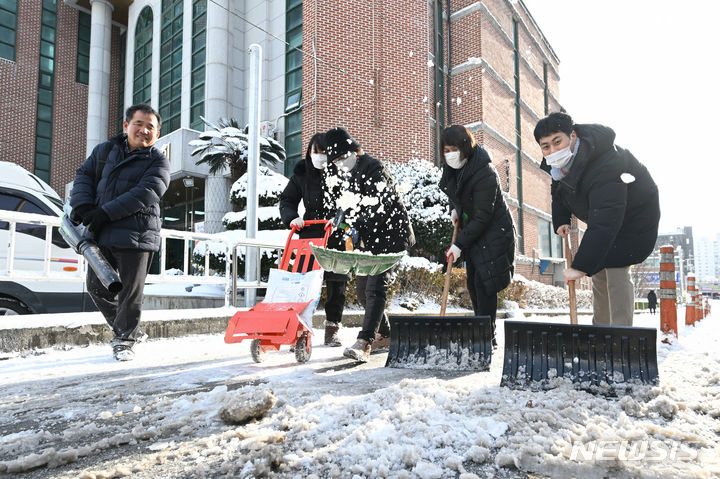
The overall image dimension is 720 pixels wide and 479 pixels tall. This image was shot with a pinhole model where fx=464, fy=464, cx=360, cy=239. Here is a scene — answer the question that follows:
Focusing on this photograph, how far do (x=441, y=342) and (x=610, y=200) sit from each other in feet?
5.05

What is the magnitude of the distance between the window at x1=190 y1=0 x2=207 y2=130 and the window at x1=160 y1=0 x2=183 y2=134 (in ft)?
4.20

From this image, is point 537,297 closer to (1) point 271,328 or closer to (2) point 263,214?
(2) point 263,214

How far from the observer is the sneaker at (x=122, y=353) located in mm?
3775

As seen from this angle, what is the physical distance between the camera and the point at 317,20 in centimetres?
1409

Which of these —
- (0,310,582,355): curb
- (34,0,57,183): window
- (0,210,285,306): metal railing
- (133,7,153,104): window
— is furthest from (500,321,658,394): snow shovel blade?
(34,0,57,183): window

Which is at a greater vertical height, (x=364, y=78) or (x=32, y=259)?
(x=364, y=78)

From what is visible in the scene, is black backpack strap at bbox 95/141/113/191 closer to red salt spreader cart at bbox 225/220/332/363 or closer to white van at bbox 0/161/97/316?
red salt spreader cart at bbox 225/220/332/363

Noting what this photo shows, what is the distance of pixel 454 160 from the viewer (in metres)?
3.95

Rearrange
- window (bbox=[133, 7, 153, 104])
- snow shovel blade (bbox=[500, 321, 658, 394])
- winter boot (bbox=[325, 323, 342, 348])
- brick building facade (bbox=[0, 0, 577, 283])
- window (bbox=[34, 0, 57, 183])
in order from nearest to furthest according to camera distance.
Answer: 1. snow shovel blade (bbox=[500, 321, 658, 394])
2. winter boot (bbox=[325, 323, 342, 348])
3. brick building facade (bbox=[0, 0, 577, 283])
4. window (bbox=[133, 7, 153, 104])
5. window (bbox=[34, 0, 57, 183])

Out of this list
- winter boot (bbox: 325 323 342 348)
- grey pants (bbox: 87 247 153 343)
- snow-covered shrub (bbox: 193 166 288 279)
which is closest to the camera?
grey pants (bbox: 87 247 153 343)

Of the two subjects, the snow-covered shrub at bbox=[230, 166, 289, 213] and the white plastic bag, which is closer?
the white plastic bag

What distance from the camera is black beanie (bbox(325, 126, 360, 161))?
407 cm

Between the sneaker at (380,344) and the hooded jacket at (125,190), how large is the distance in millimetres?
2155

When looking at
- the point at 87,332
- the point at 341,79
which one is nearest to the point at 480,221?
the point at 87,332
